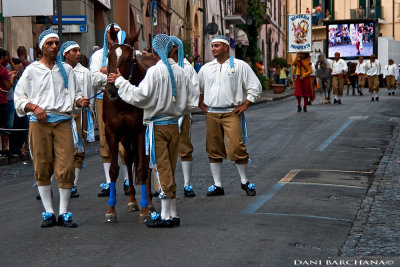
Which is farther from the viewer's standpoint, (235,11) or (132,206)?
(235,11)

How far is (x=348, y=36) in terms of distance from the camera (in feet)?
173

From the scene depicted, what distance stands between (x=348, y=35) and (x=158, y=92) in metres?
45.8

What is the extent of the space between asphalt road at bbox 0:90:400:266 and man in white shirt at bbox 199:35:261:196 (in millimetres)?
455

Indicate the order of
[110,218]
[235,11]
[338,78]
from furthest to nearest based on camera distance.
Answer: [235,11] → [338,78] → [110,218]

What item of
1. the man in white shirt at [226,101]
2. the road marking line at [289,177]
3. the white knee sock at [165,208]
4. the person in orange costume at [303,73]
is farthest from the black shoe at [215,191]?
the person in orange costume at [303,73]

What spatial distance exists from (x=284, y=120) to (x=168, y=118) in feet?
49.6

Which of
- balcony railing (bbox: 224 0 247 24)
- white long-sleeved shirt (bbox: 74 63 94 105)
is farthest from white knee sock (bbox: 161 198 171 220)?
balcony railing (bbox: 224 0 247 24)

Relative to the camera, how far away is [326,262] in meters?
6.93

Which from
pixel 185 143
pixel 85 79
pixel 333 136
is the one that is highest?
pixel 85 79

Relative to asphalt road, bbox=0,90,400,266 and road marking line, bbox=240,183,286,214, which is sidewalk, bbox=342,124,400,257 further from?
road marking line, bbox=240,183,286,214

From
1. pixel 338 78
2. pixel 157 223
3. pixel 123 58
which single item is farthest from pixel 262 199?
pixel 338 78

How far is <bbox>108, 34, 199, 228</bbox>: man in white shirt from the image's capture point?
27.1 ft

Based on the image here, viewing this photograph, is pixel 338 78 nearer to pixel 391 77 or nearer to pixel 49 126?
pixel 391 77

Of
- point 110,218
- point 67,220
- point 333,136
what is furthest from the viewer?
point 333,136
